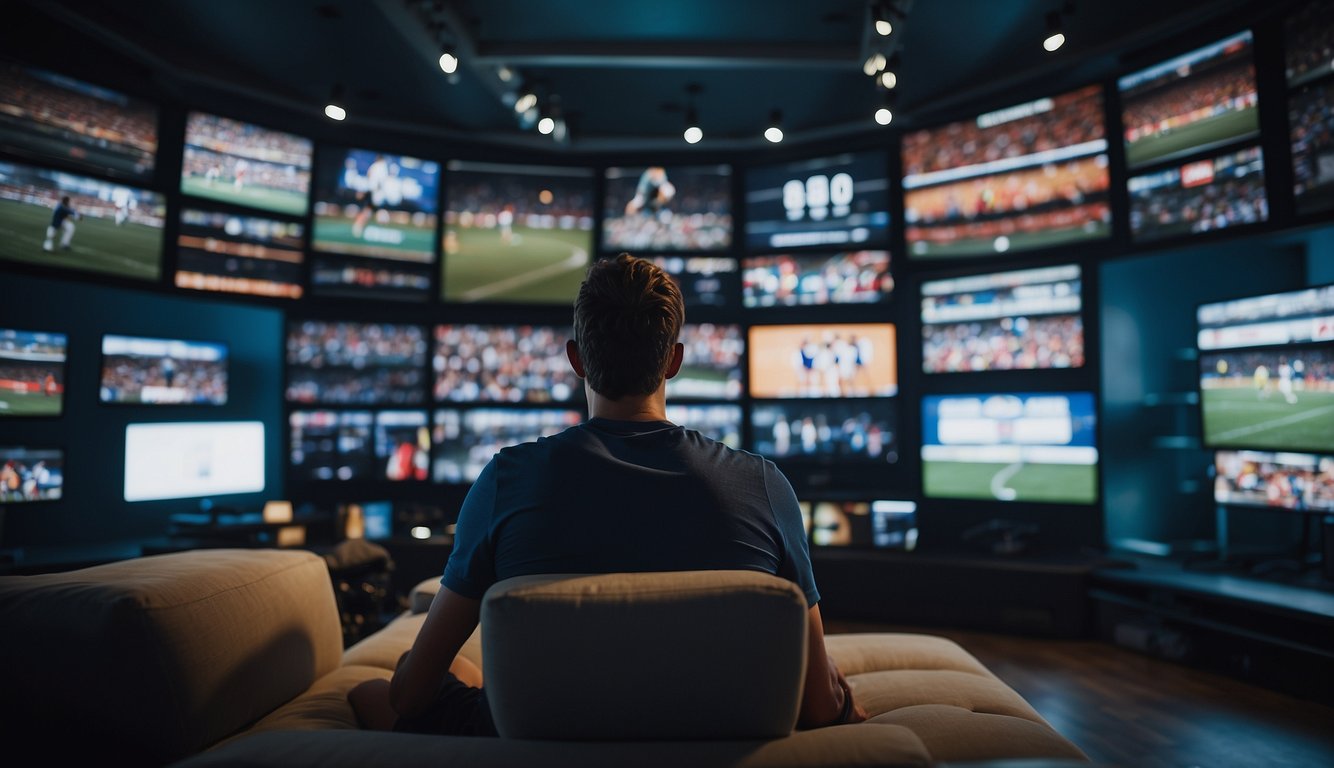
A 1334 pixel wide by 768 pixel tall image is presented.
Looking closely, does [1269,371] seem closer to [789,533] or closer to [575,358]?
[789,533]

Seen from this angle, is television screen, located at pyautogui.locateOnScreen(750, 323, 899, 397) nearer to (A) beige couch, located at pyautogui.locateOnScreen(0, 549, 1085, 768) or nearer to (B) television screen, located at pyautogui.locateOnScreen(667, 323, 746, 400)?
(B) television screen, located at pyautogui.locateOnScreen(667, 323, 746, 400)

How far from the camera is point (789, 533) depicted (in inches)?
48.9

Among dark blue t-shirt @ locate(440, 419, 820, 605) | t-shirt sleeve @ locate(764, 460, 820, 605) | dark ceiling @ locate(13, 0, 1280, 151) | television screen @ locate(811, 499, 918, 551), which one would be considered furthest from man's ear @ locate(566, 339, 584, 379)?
television screen @ locate(811, 499, 918, 551)

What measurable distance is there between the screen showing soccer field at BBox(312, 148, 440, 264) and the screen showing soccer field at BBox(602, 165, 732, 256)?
4.42 ft

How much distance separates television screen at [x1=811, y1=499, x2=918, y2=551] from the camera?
492 cm

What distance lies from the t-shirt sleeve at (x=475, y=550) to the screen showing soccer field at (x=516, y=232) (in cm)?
453

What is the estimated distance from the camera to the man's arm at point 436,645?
3.95 feet

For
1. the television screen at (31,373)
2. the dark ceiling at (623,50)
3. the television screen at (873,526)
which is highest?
the dark ceiling at (623,50)

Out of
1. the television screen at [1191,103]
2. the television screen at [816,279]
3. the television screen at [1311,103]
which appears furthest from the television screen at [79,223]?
the television screen at [1311,103]

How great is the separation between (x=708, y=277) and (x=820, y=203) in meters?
1.00

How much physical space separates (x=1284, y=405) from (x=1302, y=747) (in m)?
1.69

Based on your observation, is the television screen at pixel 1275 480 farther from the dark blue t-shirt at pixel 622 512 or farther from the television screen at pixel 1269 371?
the dark blue t-shirt at pixel 622 512

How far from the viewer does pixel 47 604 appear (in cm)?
116

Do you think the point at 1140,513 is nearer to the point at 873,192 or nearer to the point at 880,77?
the point at 873,192
